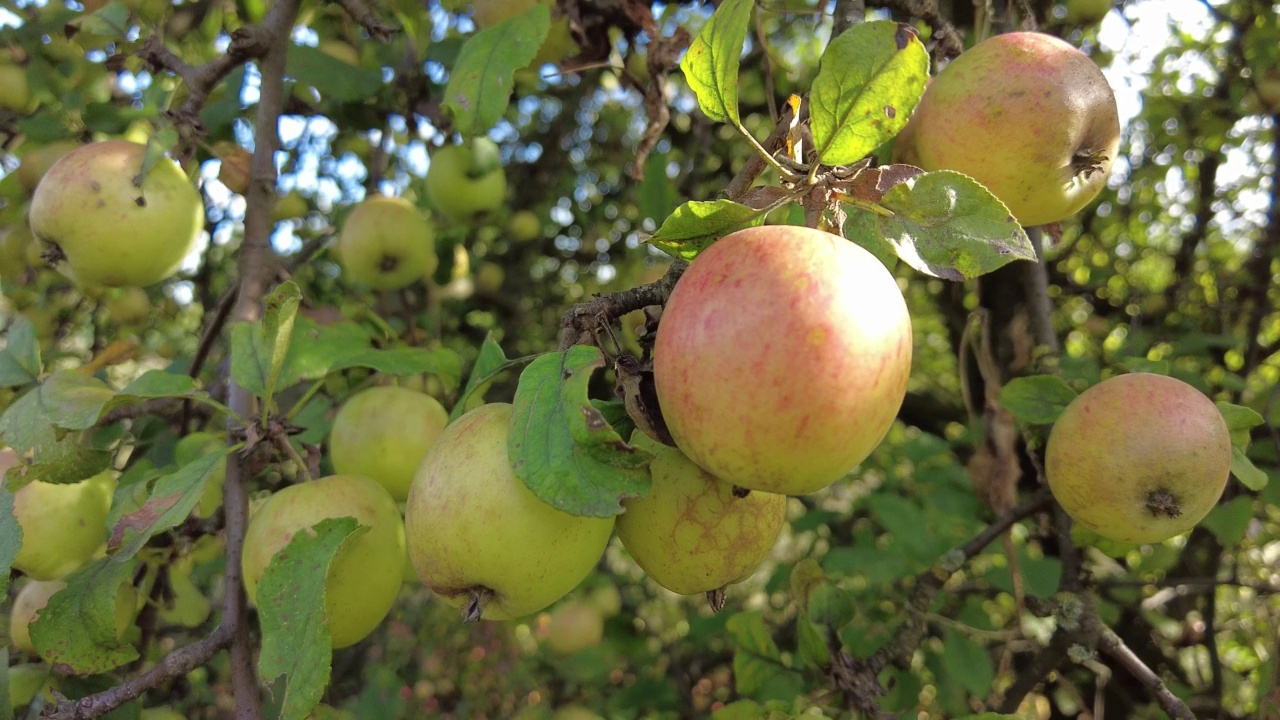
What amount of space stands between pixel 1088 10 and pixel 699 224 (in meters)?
2.11

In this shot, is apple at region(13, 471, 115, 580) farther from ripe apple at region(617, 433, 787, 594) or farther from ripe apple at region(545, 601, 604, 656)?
ripe apple at region(545, 601, 604, 656)

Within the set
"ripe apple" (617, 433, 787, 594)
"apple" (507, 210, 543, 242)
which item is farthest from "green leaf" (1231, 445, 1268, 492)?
"apple" (507, 210, 543, 242)

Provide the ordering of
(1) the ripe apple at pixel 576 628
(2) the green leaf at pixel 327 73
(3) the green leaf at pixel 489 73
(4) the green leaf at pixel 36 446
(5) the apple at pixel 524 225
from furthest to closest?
(5) the apple at pixel 524 225 < (1) the ripe apple at pixel 576 628 < (2) the green leaf at pixel 327 73 < (3) the green leaf at pixel 489 73 < (4) the green leaf at pixel 36 446

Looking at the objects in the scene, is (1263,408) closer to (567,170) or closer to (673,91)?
(673,91)

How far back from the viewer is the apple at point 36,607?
5.43 ft

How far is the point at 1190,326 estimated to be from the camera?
313 cm

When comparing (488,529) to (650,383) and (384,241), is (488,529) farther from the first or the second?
(384,241)

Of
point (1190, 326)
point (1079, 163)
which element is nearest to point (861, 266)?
point (1079, 163)

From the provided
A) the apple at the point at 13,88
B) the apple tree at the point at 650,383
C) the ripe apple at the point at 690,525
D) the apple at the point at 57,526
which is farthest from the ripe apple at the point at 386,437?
the apple at the point at 13,88

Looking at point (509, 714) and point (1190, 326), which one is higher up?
point (1190, 326)

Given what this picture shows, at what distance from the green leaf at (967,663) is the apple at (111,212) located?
2167 millimetres

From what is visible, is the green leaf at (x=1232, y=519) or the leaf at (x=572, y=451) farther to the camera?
→ the green leaf at (x=1232, y=519)

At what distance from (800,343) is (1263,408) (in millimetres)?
2207

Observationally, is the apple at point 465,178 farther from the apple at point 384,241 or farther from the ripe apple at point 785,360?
the ripe apple at point 785,360
